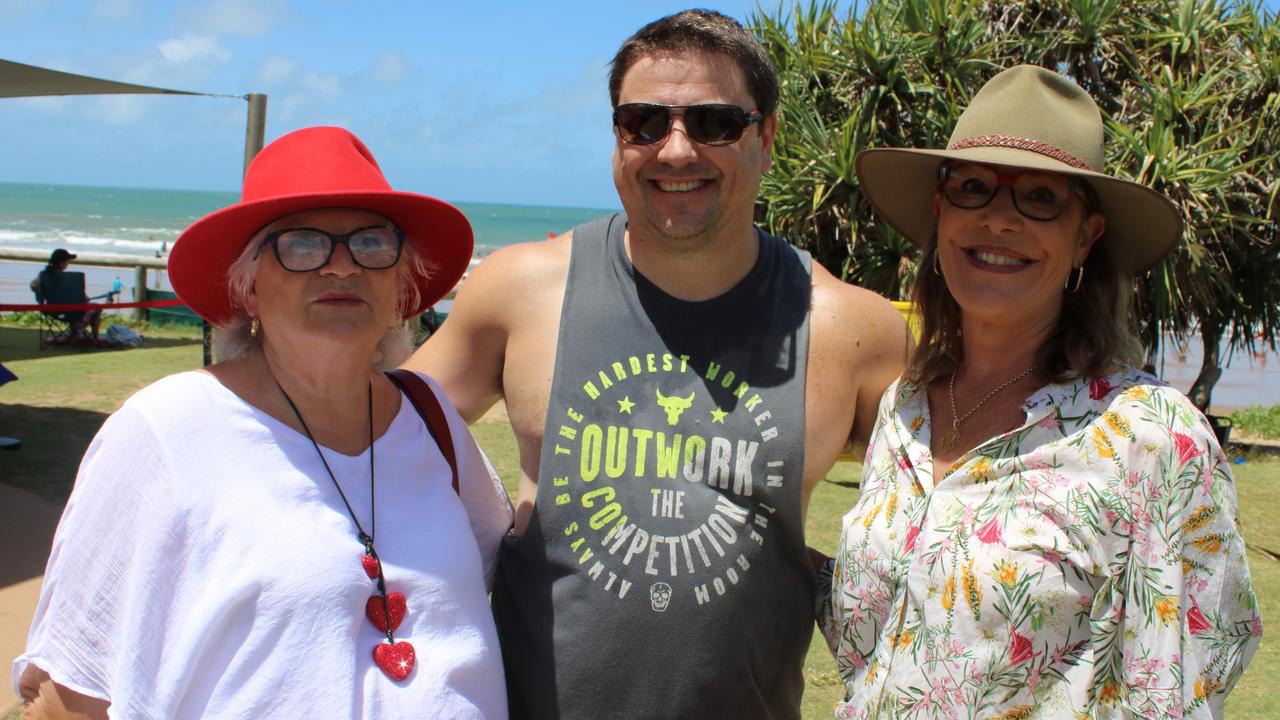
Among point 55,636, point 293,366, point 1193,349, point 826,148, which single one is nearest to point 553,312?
point 293,366

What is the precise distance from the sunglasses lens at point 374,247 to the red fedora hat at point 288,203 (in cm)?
6

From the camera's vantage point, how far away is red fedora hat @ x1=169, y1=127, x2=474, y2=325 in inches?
75.0

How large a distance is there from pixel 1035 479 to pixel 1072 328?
36cm

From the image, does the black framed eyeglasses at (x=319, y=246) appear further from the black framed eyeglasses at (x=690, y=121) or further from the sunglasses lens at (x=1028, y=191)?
the sunglasses lens at (x=1028, y=191)

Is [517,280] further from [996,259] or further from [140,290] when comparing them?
[140,290]

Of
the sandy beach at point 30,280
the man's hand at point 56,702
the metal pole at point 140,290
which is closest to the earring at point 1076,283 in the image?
the man's hand at point 56,702

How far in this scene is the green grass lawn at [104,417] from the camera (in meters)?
4.47

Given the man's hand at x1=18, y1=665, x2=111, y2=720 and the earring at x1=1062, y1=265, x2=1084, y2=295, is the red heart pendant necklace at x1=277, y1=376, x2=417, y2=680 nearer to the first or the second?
the man's hand at x1=18, y1=665, x2=111, y2=720

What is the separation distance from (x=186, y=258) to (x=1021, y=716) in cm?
170

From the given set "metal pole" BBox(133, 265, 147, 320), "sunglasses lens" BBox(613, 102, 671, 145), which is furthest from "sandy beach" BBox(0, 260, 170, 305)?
"sunglasses lens" BBox(613, 102, 671, 145)

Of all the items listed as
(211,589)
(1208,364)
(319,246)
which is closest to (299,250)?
(319,246)

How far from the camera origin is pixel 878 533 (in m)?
2.04

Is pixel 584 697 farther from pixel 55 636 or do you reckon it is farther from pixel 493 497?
pixel 55 636

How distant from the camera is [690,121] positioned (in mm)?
2307
